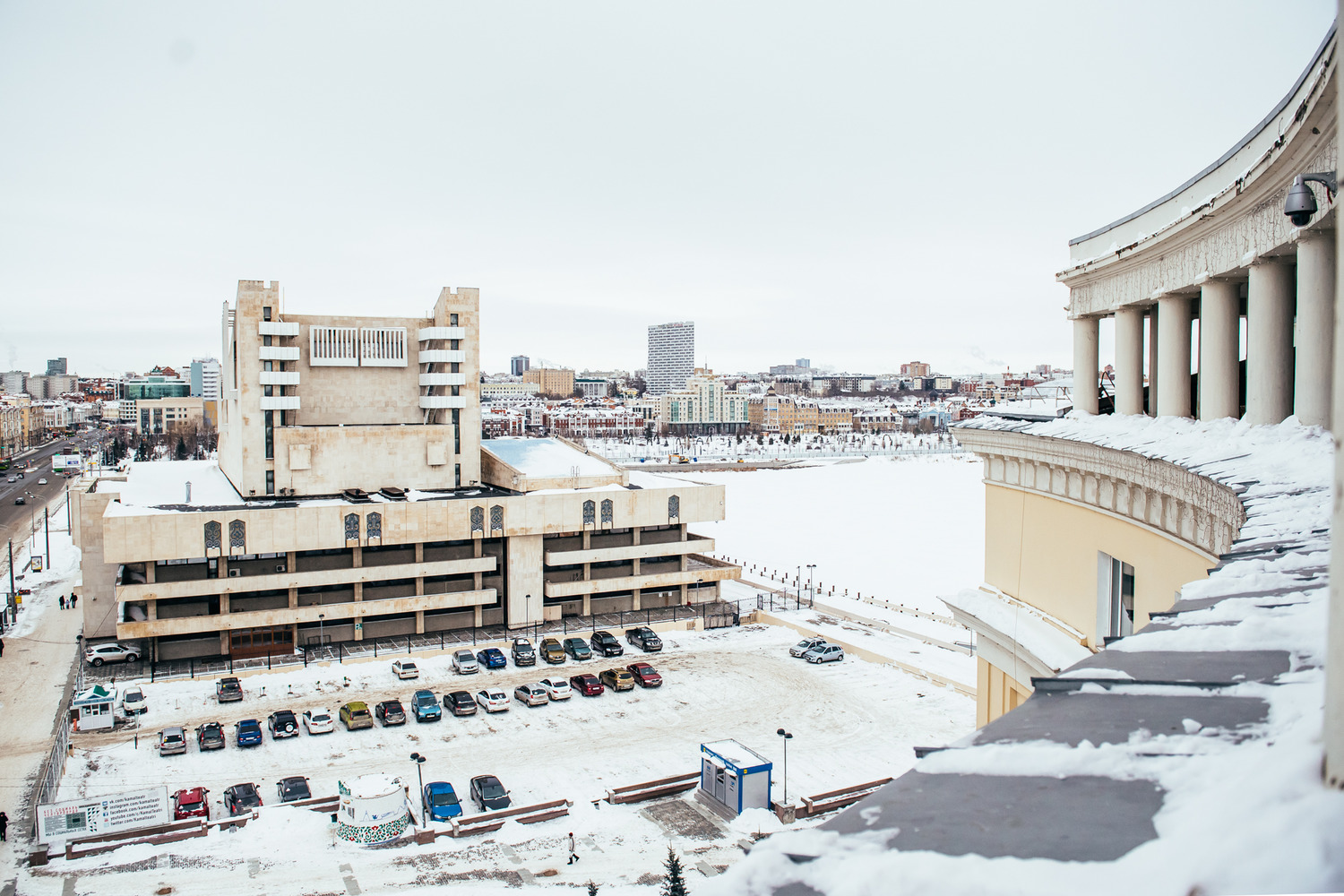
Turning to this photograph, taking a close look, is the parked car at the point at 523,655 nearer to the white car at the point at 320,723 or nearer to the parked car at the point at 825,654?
the white car at the point at 320,723

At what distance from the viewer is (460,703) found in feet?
97.9

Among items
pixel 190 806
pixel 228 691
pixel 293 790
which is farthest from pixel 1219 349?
pixel 228 691

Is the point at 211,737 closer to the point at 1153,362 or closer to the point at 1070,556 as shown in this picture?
the point at 1070,556

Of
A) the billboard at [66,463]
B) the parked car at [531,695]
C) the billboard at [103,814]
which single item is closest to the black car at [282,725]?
the billboard at [103,814]

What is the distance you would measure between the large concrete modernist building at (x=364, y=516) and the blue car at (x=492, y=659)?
5.06 meters

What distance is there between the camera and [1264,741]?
8.16 feet

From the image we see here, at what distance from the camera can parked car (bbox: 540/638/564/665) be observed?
36062mm

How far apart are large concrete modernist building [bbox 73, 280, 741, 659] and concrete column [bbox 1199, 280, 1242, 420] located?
34190 millimetres

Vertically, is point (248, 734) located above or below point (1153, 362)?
below

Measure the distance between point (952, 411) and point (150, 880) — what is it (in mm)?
188100

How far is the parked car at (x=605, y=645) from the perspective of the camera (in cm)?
3684

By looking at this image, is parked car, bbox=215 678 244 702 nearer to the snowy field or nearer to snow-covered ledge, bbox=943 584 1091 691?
the snowy field

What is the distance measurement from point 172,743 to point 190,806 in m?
5.04

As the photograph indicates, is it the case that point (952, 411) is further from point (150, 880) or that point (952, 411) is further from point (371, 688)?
point (150, 880)
